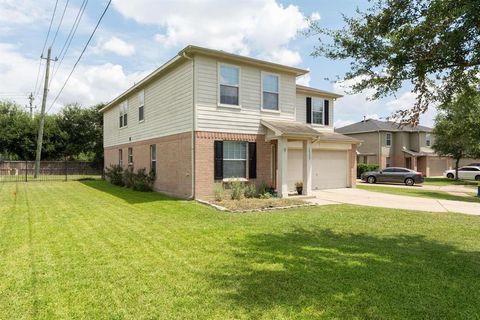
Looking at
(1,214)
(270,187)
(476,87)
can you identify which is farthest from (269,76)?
(1,214)

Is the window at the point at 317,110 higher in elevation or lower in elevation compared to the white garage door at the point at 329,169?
higher

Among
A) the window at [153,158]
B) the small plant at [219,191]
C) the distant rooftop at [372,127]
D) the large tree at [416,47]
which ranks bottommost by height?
the small plant at [219,191]

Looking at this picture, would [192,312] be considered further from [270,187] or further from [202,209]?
[270,187]

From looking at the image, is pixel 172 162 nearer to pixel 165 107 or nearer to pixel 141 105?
pixel 165 107

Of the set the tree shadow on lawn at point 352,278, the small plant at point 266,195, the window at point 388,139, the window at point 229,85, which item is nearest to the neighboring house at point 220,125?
the window at point 229,85

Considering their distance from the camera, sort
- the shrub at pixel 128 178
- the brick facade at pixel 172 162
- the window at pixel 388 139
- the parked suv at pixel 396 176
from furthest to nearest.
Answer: the window at pixel 388 139 → the parked suv at pixel 396 176 → the shrub at pixel 128 178 → the brick facade at pixel 172 162

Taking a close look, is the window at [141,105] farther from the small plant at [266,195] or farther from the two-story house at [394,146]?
the two-story house at [394,146]

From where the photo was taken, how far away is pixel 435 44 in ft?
18.6

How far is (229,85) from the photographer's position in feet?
45.9

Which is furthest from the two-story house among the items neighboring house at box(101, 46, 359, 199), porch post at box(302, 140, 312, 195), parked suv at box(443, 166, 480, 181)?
porch post at box(302, 140, 312, 195)

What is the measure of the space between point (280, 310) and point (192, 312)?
101cm

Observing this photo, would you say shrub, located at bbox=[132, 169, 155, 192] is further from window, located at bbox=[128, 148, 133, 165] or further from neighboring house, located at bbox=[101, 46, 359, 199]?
window, located at bbox=[128, 148, 133, 165]

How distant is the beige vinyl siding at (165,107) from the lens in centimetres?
1373

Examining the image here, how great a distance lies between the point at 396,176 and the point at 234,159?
57.8ft
